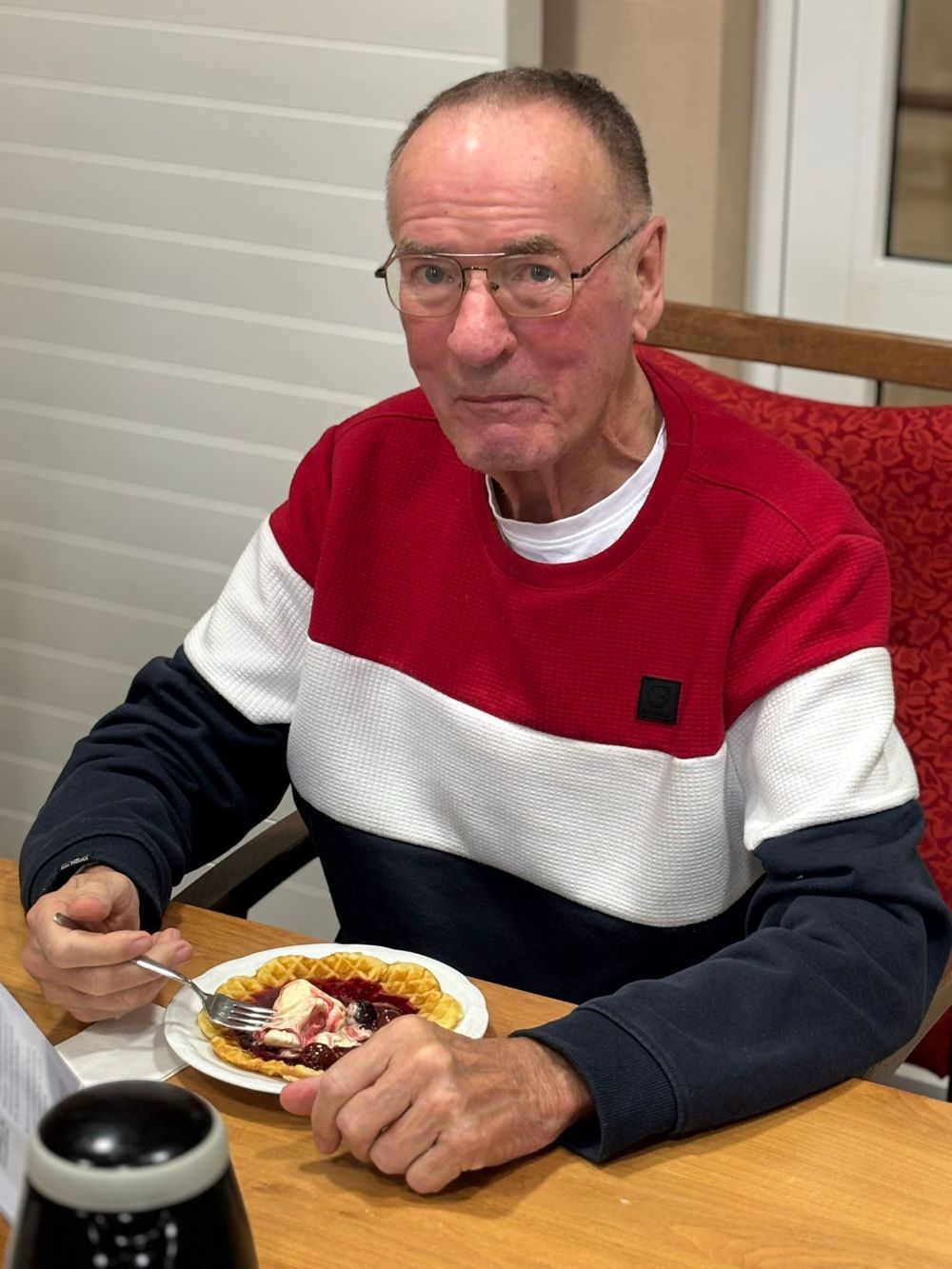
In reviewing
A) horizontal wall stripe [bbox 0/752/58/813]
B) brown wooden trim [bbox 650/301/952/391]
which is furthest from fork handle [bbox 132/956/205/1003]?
horizontal wall stripe [bbox 0/752/58/813]

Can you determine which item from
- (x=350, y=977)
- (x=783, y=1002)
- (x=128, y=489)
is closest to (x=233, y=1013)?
(x=350, y=977)

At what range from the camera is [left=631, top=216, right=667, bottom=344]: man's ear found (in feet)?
5.04

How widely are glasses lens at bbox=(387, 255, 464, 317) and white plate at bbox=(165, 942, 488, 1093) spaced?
0.54 metres

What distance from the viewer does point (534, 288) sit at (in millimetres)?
1455

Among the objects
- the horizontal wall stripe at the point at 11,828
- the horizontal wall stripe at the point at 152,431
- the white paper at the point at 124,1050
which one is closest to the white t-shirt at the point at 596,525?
the white paper at the point at 124,1050

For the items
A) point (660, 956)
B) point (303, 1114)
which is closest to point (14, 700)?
point (660, 956)

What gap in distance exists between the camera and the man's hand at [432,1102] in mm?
1119

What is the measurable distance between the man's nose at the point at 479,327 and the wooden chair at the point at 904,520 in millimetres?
474

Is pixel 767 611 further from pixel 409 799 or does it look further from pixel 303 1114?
pixel 303 1114

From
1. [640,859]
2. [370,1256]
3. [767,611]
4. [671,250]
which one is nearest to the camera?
[370,1256]

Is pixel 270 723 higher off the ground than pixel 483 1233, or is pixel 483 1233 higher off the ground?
pixel 270 723

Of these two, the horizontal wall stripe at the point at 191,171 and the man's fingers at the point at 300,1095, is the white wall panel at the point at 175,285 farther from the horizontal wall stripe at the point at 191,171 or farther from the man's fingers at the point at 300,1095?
the man's fingers at the point at 300,1095

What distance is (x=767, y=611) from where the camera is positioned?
1440 mm

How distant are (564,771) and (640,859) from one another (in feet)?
0.34
